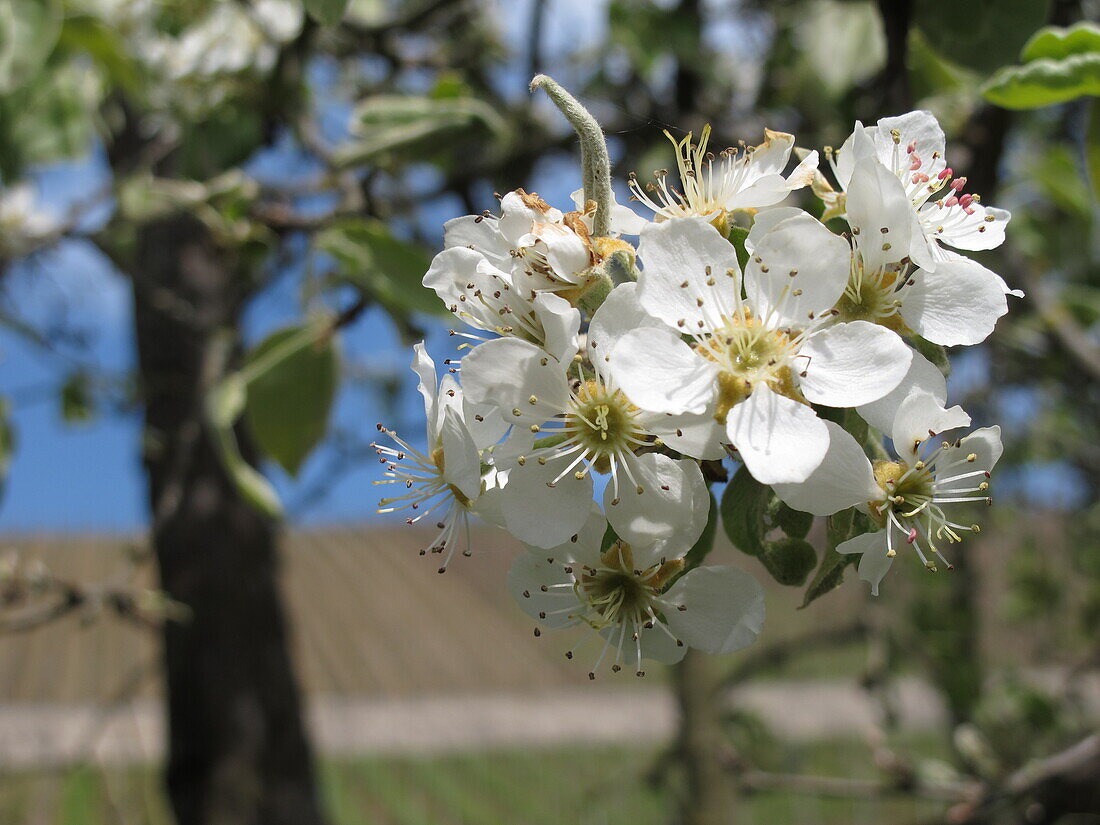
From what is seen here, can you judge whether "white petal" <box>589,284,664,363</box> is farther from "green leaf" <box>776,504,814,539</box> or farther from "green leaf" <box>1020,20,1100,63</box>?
"green leaf" <box>1020,20,1100,63</box>

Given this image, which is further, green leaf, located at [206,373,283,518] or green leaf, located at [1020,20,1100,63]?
green leaf, located at [206,373,283,518]

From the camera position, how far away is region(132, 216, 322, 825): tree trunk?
6.58ft

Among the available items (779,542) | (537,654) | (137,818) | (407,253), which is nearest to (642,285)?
(779,542)

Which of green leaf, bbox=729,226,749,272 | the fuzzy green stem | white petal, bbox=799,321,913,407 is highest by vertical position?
the fuzzy green stem

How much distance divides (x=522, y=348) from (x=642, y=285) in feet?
0.25

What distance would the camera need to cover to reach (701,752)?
212 cm

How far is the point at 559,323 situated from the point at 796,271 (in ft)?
0.46

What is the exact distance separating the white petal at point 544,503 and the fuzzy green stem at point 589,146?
0.50 feet

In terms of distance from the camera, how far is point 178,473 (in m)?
1.57

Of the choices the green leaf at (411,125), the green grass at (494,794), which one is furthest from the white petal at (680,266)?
the green grass at (494,794)

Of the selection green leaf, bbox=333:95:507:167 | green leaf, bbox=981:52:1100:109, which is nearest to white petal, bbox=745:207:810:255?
green leaf, bbox=981:52:1100:109

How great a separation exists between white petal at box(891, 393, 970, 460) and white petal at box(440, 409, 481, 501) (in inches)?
9.7

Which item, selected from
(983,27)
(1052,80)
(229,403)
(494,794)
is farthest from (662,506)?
(494,794)

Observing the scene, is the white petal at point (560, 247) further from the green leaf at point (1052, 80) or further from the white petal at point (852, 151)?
the green leaf at point (1052, 80)
